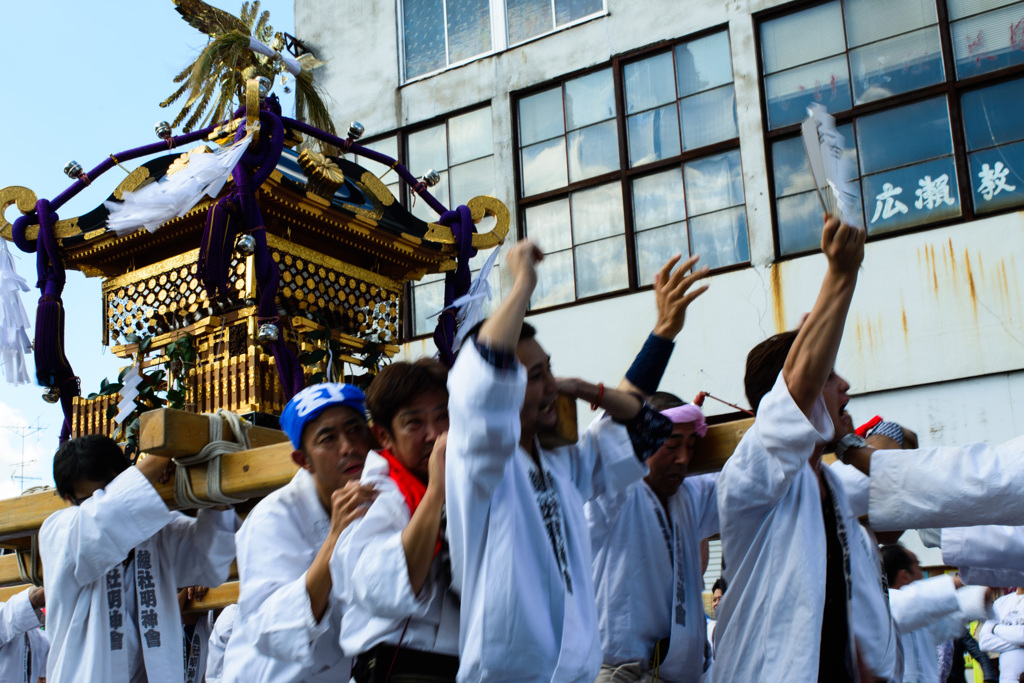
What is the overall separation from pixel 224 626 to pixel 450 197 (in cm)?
605

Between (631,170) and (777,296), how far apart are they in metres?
2.06

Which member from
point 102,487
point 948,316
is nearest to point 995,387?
point 948,316

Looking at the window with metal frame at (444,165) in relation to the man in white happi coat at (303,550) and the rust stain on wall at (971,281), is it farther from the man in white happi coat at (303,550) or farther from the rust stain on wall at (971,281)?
the man in white happi coat at (303,550)

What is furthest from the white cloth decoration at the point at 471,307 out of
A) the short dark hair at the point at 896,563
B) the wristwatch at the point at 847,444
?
the short dark hair at the point at 896,563

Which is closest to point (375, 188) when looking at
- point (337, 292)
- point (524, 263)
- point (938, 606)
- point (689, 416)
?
point (337, 292)

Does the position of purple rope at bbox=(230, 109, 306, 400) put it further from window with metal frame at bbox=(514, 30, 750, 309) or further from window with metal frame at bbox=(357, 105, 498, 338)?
window with metal frame at bbox=(357, 105, 498, 338)

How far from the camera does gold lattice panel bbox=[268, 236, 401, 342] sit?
3729mm

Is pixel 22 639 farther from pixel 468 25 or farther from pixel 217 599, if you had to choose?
pixel 468 25

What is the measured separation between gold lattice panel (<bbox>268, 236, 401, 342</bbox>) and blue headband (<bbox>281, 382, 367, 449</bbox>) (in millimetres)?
997

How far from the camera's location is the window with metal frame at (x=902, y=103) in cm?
842

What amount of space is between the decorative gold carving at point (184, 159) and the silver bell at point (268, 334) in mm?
761

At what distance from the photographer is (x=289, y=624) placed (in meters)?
2.27

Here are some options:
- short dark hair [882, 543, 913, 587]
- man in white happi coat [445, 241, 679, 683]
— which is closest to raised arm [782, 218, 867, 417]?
man in white happi coat [445, 241, 679, 683]

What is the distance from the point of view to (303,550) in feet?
8.45
